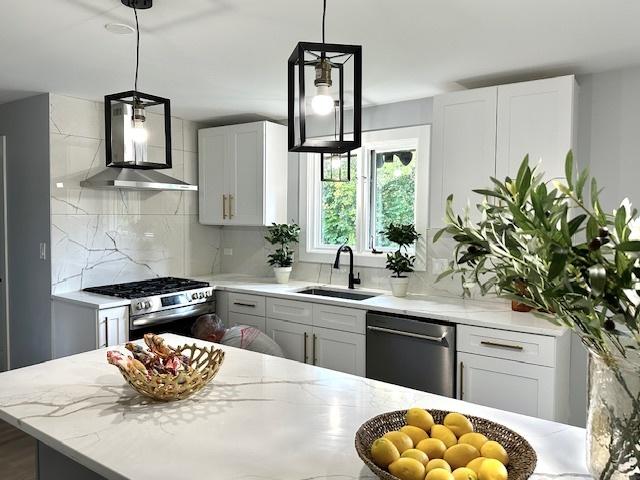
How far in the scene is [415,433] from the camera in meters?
1.17

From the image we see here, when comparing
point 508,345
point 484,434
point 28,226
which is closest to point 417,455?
point 484,434

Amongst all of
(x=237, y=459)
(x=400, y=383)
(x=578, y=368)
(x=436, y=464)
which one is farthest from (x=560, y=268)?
(x=578, y=368)

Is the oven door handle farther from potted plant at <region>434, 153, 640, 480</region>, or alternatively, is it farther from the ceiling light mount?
potted plant at <region>434, 153, 640, 480</region>

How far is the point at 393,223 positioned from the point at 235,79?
63.8 inches

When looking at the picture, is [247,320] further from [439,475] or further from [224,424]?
[439,475]

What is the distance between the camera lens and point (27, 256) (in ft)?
13.0

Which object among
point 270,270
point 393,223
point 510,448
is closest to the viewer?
point 510,448

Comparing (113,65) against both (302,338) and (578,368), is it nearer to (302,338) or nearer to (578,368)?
(302,338)

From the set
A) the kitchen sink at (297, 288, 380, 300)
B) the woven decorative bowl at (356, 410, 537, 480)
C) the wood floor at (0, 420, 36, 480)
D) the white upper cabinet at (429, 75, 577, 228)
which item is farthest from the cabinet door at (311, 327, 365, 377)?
the woven decorative bowl at (356, 410, 537, 480)

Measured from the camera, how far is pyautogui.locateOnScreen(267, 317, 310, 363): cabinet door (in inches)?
147

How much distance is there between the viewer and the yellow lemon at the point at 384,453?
1066 mm

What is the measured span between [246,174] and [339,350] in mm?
1791

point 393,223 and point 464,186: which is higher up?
point 464,186

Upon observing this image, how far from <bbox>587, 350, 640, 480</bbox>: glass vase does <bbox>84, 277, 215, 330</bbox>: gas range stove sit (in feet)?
10.2
